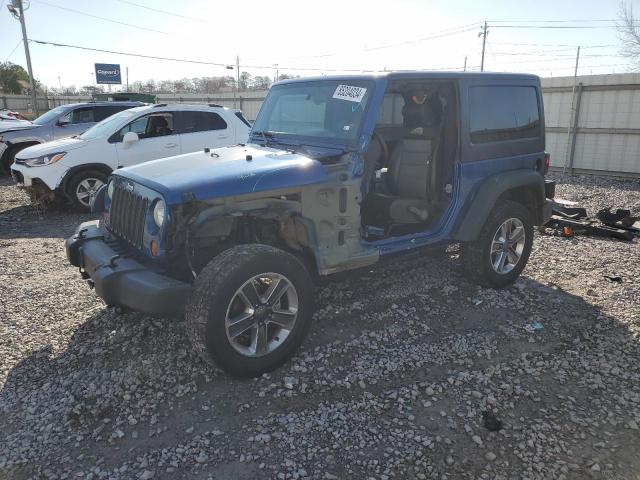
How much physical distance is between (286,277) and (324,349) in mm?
763

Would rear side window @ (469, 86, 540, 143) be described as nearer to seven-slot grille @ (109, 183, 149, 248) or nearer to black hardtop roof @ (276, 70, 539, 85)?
black hardtop roof @ (276, 70, 539, 85)

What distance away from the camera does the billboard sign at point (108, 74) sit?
36094mm

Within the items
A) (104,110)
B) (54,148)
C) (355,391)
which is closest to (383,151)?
(355,391)

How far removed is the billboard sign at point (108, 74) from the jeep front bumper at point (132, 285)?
123ft

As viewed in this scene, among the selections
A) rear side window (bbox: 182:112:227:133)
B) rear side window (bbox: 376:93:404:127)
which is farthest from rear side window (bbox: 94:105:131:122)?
rear side window (bbox: 376:93:404:127)

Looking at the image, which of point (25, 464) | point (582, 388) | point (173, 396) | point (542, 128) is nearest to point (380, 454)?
point (173, 396)

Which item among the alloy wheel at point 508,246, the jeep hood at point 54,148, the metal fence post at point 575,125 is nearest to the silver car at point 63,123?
the jeep hood at point 54,148

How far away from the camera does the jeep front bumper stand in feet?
10.1

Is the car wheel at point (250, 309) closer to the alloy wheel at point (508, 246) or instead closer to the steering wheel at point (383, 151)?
the steering wheel at point (383, 151)

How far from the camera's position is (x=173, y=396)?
324 cm

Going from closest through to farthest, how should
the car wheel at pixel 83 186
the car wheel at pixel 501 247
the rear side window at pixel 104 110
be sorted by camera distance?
the car wheel at pixel 501 247, the car wheel at pixel 83 186, the rear side window at pixel 104 110

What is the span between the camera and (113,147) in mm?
8586

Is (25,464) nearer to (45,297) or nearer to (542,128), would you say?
(45,297)

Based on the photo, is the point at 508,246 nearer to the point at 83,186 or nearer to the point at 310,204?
the point at 310,204
